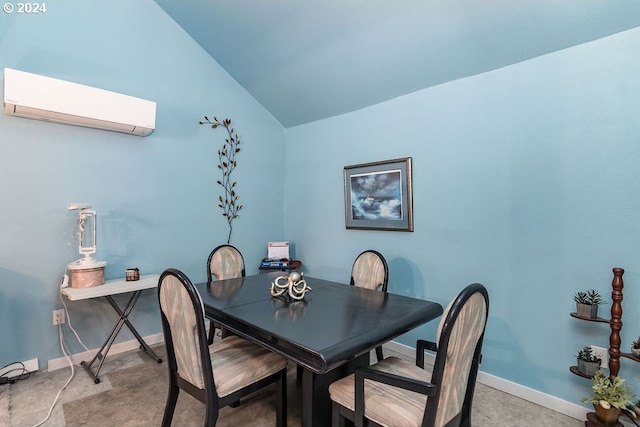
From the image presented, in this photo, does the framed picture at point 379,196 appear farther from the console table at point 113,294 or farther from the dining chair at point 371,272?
the console table at point 113,294

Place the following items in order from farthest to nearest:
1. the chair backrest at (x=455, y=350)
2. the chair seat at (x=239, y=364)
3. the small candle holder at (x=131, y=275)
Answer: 1. the small candle holder at (x=131, y=275)
2. the chair seat at (x=239, y=364)
3. the chair backrest at (x=455, y=350)

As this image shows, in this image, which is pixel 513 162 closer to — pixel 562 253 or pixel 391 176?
pixel 562 253

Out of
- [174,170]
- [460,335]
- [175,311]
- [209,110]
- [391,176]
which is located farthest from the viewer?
[209,110]

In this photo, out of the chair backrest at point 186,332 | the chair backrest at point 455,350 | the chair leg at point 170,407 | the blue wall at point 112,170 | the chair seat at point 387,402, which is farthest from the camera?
the blue wall at point 112,170

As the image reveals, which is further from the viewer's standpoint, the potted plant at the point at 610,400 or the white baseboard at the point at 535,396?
the white baseboard at the point at 535,396

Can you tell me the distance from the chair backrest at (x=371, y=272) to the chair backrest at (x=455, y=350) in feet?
4.22

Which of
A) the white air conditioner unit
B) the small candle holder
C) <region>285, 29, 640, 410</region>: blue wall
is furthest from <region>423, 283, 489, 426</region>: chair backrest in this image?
the white air conditioner unit

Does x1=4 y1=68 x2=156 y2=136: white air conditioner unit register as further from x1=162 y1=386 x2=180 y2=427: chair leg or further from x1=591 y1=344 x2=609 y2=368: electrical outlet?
x1=591 y1=344 x2=609 y2=368: electrical outlet

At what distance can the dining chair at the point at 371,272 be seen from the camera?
267 centimetres

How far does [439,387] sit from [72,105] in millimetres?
2991

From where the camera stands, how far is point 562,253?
6.98 ft

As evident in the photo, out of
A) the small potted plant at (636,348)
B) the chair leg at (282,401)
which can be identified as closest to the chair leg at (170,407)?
the chair leg at (282,401)

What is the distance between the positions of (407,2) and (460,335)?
2.15 meters

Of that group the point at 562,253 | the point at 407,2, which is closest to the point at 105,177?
the point at 407,2
